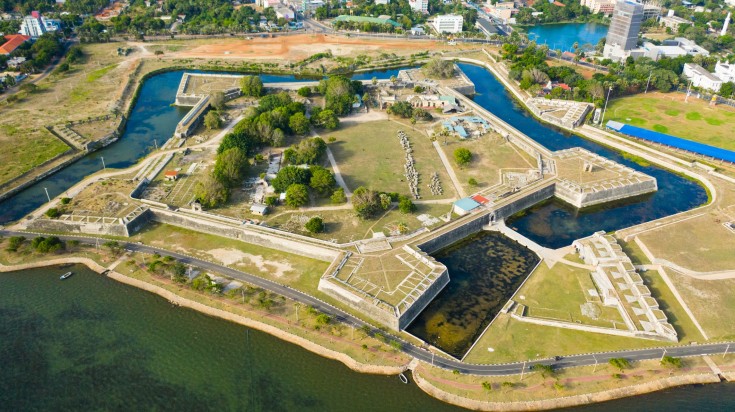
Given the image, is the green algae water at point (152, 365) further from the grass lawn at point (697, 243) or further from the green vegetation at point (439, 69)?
the green vegetation at point (439, 69)

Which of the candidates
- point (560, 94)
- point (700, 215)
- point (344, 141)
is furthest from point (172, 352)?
point (560, 94)

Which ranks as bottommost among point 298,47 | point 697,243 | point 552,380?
point 552,380

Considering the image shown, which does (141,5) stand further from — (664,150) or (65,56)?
(664,150)

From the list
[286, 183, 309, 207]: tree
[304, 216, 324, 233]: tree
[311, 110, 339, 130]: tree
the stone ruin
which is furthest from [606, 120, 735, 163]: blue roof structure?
[304, 216, 324, 233]: tree

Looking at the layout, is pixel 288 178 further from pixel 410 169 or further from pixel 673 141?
pixel 673 141

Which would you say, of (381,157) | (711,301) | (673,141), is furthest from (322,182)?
(673,141)

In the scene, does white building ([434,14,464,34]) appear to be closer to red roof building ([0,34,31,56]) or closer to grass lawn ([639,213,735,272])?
grass lawn ([639,213,735,272])
